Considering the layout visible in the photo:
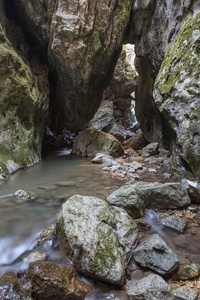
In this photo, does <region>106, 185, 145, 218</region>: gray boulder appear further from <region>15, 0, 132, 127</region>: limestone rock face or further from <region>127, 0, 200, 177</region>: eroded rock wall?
<region>15, 0, 132, 127</region>: limestone rock face

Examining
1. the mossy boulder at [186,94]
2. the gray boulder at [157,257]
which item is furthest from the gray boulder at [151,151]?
the gray boulder at [157,257]

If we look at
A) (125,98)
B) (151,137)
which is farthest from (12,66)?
(125,98)

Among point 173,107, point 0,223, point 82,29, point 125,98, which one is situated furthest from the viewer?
point 125,98

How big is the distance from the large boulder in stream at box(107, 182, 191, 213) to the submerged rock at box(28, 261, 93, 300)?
1.53m

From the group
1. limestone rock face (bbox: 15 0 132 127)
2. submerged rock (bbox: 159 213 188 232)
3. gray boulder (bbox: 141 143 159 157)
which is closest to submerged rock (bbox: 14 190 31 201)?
submerged rock (bbox: 159 213 188 232)

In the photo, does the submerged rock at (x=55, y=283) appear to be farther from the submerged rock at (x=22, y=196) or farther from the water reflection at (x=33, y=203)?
the submerged rock at (x=22, y=196)

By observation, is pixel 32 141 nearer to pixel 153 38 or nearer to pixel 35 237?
pixel 35 237

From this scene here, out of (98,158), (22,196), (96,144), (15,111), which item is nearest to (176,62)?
(22,196)

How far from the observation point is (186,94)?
13.2 ft

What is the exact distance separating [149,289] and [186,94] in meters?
3.75

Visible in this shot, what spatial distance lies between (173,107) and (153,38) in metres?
5.31

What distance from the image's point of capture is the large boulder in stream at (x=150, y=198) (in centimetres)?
320

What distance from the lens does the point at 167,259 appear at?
2.03 metres

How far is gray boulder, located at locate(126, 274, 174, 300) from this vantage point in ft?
5.40
